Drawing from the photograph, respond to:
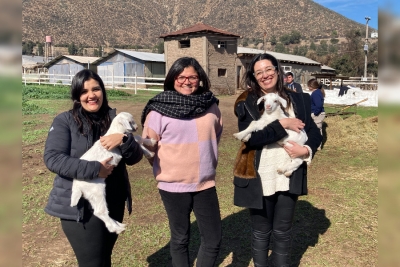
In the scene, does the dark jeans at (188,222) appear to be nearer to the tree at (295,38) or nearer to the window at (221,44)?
the window at (221,44)

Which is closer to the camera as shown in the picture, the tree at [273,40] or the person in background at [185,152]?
the person in background at [185,152]

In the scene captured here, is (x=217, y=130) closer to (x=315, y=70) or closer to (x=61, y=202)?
(x=61, y=202)

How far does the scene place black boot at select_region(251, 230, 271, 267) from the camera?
8.96 ft

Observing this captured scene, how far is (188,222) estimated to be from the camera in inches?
→ 100

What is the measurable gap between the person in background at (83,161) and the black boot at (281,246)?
4.57 feet

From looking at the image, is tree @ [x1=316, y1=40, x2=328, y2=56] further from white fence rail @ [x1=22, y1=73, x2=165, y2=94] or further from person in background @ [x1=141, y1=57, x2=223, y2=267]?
person in background @ [x1=141, y1=57, x2=223, y2=267]

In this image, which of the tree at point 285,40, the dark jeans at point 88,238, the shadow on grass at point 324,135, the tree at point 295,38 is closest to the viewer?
the dark jeans at point 88,238

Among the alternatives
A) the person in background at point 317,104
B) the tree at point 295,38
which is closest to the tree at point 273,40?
the tree at point 295,38

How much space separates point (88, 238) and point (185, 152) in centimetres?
91

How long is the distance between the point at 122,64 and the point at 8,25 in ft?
104

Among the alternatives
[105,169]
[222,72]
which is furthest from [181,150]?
[222,72]

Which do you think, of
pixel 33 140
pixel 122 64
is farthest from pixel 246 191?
pixel 122 64

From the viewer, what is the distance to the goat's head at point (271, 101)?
2473 millimetres

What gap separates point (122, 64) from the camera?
1225 inches
